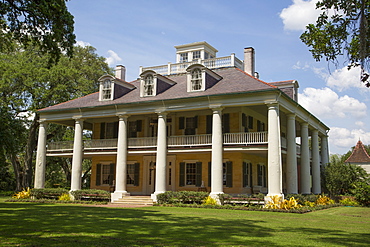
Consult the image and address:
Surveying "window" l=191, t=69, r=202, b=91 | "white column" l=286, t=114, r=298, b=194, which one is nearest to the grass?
"white column" l=286, t=114, r=298, b=194

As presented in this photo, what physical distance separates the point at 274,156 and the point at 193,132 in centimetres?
714

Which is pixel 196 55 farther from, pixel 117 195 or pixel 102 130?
pixel 117 195

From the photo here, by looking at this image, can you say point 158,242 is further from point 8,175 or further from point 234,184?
point 8,175

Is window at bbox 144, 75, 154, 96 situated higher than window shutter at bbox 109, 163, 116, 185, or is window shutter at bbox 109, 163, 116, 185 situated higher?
window at bbox 144, 75, 154, 96

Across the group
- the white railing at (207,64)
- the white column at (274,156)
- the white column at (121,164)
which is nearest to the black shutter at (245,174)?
the white column at (274,156)

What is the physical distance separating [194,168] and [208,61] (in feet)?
29.6

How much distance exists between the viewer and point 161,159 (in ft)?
86.0

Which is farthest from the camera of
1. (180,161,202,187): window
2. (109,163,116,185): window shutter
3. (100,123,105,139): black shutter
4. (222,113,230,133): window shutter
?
(100,123,105,139): black shutter

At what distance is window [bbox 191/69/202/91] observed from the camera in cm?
2616

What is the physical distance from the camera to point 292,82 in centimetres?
2792

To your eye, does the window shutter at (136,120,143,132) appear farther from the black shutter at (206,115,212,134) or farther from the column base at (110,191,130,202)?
the black shutter at (206,115,212,134)

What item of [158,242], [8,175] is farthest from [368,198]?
[8,175]

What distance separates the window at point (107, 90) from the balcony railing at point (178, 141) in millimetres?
3422

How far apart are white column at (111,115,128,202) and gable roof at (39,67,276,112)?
1.91 meters
